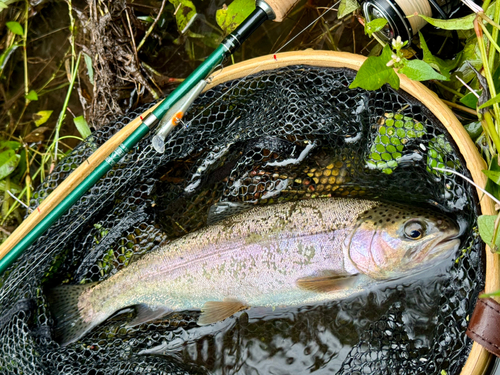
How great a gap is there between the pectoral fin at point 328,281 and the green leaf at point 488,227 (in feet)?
2.26

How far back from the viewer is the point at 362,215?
86.4 inches

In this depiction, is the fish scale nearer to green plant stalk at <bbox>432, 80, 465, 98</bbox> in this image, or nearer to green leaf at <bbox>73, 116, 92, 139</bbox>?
green plant stalk at <bbox>432, 80, 465, 98</bbox>

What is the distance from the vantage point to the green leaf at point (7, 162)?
2.96 meters

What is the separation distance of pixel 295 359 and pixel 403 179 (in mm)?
1145

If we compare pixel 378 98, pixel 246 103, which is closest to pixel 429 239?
pixel 378 98

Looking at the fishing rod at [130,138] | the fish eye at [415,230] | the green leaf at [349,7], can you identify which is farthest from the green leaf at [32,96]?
the fish eye at [415,230]

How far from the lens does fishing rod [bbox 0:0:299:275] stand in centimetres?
207

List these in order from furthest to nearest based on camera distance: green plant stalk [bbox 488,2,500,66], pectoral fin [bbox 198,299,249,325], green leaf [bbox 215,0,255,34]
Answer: green leaf [bbox 215,0,255,34] → pectoral fin [bbox 198,299,249,325] → green plant stalk [bbox 488,2,500,66]

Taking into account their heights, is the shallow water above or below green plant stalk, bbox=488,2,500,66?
below

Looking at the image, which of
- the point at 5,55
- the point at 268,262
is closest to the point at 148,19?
the point at 5,55

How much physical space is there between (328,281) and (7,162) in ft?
7.41

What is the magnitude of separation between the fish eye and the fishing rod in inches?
44.9

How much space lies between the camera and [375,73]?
180 cm

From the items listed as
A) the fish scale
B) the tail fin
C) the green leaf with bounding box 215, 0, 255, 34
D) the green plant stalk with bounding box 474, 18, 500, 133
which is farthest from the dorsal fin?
the green plant stalk with bounding box 474, 18, 500, 133
